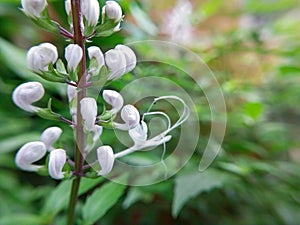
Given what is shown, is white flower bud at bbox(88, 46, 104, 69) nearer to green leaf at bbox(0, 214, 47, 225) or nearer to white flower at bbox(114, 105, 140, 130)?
white flower at bbox(114, 105, 140, 130)

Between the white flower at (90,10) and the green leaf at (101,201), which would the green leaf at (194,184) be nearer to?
the green leaf at (101,201)

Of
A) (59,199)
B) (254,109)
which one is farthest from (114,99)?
(254,109)

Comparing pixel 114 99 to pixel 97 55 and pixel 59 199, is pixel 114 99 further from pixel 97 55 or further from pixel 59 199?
pixel 59 199

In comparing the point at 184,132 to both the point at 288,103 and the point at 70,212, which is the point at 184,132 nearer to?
the point at 70,212

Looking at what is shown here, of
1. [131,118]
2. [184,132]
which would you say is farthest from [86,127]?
[184,132]

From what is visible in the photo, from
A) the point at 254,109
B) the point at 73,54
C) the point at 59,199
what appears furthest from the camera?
the point at 254,109
